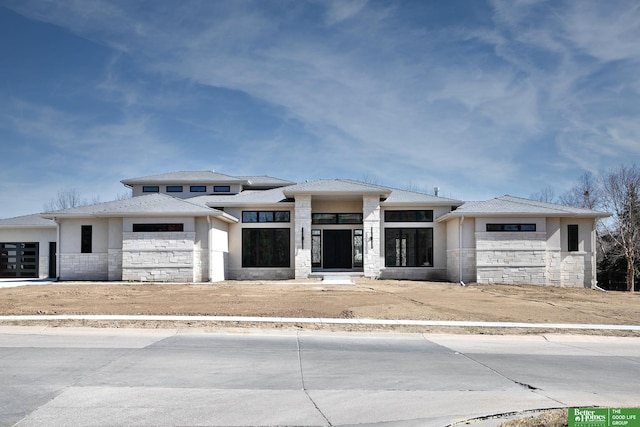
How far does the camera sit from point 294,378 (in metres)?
8.77

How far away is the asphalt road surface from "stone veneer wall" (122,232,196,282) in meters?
14.5

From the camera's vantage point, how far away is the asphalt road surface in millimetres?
6766

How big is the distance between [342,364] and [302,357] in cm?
95

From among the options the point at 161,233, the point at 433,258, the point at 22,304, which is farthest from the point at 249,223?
the point at 22,304

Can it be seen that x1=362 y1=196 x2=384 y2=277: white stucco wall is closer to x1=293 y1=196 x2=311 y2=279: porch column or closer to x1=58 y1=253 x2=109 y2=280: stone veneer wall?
x1=293 y1=196 x2=311 y2=279: porch column

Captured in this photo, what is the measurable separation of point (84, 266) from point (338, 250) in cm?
1398

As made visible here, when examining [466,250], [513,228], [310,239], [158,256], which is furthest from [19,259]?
[513,228]

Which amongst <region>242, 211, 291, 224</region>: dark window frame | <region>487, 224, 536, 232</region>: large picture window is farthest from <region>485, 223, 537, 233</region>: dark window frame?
<region>242, 211, 291, 224</region>: dark window frame

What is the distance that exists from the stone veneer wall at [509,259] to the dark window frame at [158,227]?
1525 cm

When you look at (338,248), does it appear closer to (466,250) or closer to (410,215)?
(410,215)

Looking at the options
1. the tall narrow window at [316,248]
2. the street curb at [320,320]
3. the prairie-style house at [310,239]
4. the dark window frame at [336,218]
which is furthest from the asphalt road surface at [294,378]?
the tall narrow window at [316,248]

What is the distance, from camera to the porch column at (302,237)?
30750 mm

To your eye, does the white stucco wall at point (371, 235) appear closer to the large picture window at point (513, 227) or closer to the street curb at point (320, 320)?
the large picture window at point (513, 227)

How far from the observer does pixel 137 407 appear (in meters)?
6.96
